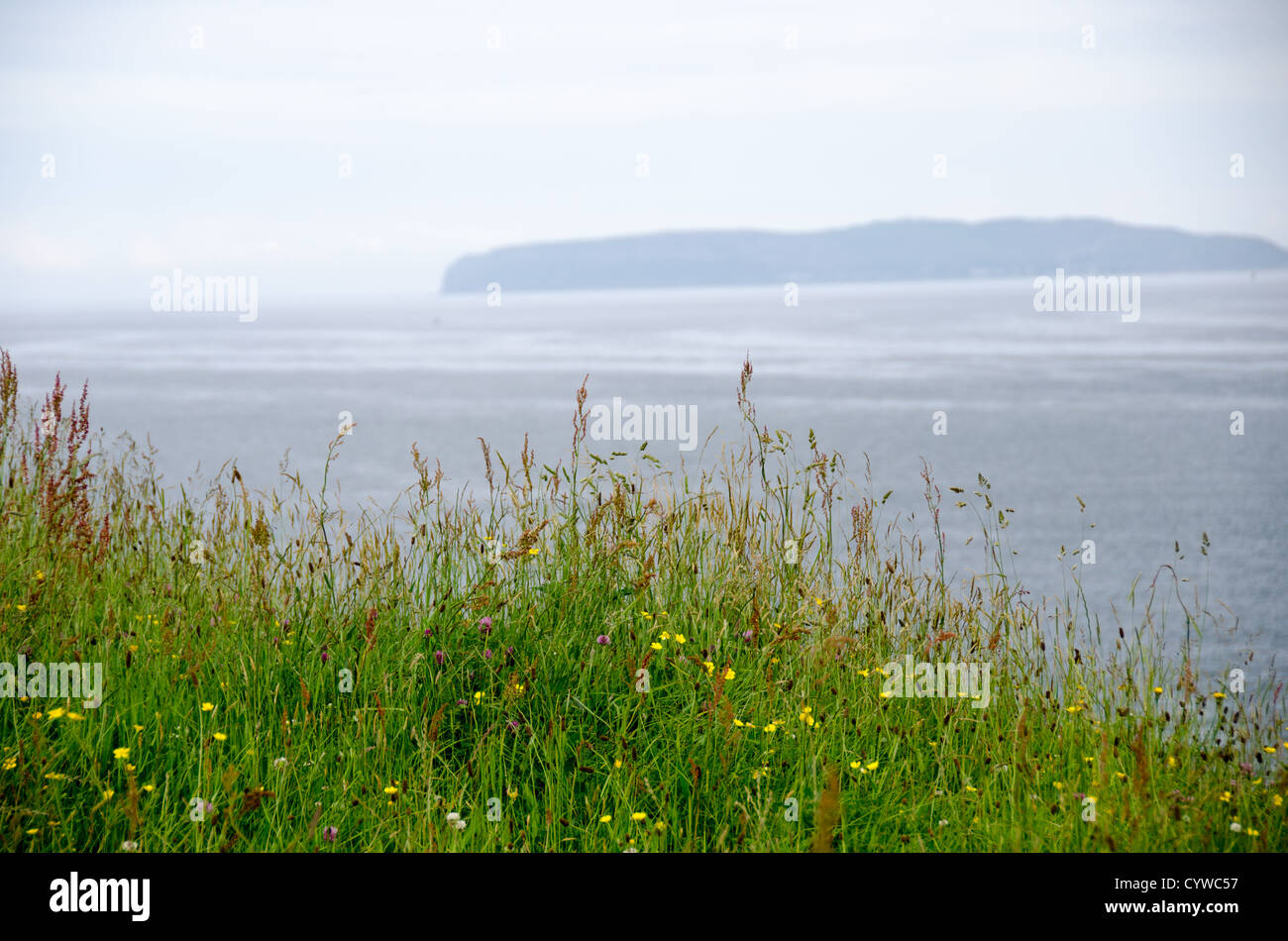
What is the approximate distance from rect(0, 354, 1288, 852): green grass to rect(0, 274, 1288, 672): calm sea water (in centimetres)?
298

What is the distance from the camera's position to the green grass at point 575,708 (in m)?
3.63

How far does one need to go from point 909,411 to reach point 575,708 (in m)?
35.6

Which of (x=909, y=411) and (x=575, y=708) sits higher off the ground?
(x=909, y=411)

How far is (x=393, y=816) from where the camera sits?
3.67 meters

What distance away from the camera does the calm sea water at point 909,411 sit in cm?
2055

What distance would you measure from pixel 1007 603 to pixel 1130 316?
357ft

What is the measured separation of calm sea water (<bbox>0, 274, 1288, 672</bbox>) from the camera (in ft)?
67.4

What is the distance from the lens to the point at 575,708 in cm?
421

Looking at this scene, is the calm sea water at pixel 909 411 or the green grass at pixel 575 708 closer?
the green grass at pixel 575 708

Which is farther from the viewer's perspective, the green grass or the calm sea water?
the calm sea water

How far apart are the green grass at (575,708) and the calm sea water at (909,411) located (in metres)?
2.98
